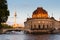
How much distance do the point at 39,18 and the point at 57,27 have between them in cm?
1173

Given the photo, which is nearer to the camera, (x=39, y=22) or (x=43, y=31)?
(x=43, y=31)

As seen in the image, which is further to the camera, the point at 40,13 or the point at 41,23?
the point at 40,13

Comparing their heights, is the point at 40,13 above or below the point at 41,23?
above

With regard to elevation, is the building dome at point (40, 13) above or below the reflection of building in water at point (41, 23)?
above

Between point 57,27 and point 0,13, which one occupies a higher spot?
point 0,13

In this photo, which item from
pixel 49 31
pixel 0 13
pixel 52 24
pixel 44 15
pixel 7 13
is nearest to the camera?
pixel 0 13

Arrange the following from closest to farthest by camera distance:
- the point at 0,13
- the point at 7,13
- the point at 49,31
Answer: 1. the point at 0,13
2. the point at 7,13
3. the point at 49,31

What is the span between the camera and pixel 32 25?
152 m

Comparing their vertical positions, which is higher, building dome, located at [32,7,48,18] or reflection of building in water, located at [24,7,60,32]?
building dome, located at [32,7,48,18]

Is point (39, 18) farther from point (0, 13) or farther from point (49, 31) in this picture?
point (0, 13)

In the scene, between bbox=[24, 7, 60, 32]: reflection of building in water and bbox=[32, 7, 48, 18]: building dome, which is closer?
bbox=[24, 7, 60, 32]: reflection of building in water

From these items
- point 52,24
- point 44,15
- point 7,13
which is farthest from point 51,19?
point 7,13

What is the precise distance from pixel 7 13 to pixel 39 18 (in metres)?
104

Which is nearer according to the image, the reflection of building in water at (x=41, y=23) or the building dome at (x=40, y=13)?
the reflection of building in water at (x=41, y=23)
